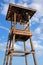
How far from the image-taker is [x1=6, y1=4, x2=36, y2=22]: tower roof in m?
17.8

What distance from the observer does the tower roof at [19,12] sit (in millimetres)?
17759

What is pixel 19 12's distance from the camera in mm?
18266

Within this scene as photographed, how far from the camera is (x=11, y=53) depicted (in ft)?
55.1

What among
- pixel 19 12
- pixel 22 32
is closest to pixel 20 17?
pixel 19 12

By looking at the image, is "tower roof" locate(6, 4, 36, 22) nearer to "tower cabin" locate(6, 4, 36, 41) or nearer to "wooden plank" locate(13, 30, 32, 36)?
"tower cabin" locate(6, 4, 36, 41)

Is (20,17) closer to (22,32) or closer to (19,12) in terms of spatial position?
(19,12)

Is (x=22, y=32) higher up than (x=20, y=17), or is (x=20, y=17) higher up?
(x=20, y=17)

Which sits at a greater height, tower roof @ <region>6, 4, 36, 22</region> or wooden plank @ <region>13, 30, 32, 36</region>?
tower roof @ <region>6, 4, 36, 22</region>

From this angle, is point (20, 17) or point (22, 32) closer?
point (22, 32)

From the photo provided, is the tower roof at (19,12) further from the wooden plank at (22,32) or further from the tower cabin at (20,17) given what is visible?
the wooden plank at (22,32)

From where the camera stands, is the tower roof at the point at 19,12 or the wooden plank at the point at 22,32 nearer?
the wooden plank at the point at 22,32

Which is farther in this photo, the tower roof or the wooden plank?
the tower roof

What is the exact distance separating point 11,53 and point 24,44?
3297 millimetres

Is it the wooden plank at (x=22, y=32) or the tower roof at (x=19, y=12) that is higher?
the tower roof at (x=19, y=12)
